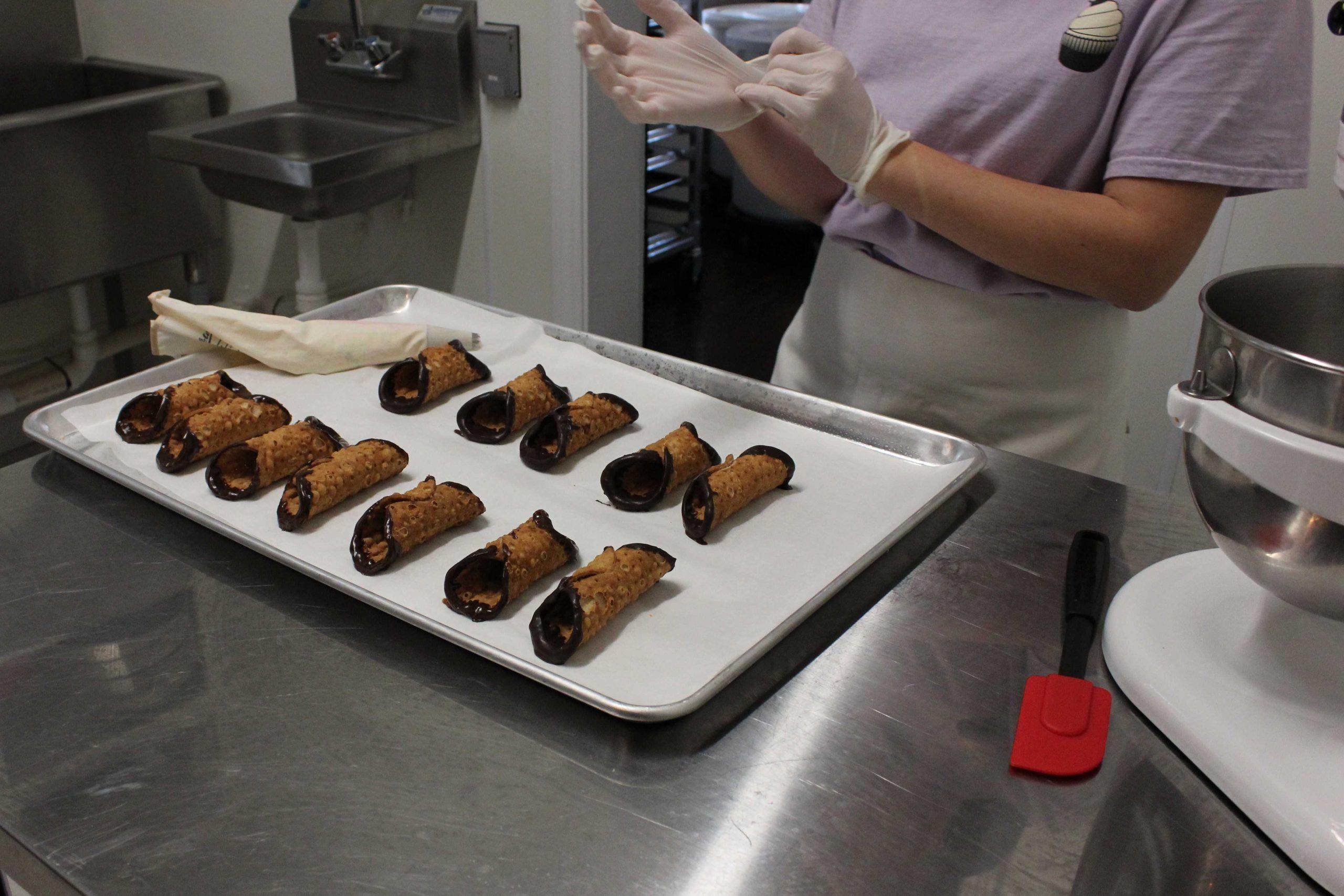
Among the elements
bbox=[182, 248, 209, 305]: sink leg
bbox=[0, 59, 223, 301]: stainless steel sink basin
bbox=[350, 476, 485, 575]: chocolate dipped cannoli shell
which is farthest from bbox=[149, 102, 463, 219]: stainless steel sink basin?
bbox=[350, 476, 485, 575]: chocolate dipped cannoli shell

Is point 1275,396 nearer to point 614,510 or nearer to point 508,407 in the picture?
point 614,510

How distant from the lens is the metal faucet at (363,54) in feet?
8.03

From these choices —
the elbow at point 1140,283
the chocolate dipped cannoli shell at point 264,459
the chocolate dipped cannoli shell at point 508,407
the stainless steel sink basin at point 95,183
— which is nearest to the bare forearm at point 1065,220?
the elbow at point 1140,283

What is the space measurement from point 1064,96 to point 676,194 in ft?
9.77

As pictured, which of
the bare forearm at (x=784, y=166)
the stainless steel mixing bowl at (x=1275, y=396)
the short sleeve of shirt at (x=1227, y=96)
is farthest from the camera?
the bare forearm at (x=784, y=166)

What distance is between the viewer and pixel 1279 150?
1.08 meters

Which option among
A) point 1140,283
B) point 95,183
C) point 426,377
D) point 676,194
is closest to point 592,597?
point 426,377

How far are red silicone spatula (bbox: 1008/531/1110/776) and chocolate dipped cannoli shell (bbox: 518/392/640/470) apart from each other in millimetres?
507

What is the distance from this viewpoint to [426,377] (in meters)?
1.24

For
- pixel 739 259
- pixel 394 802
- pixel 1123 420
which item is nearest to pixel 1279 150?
pixel 1123 420

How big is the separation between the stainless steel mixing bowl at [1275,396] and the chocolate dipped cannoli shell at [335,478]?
2.36 feet

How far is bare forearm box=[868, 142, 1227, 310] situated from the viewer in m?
1.10

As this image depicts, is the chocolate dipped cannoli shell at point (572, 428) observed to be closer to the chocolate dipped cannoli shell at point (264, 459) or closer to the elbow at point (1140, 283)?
the chocolate dipped cannoli shell at point (264, 459)

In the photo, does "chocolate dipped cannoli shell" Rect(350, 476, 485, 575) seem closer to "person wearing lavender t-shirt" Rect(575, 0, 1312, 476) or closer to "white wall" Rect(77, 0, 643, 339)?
"person wearing lavender t-shirt" Rect(575, 0, 1312, 476)
